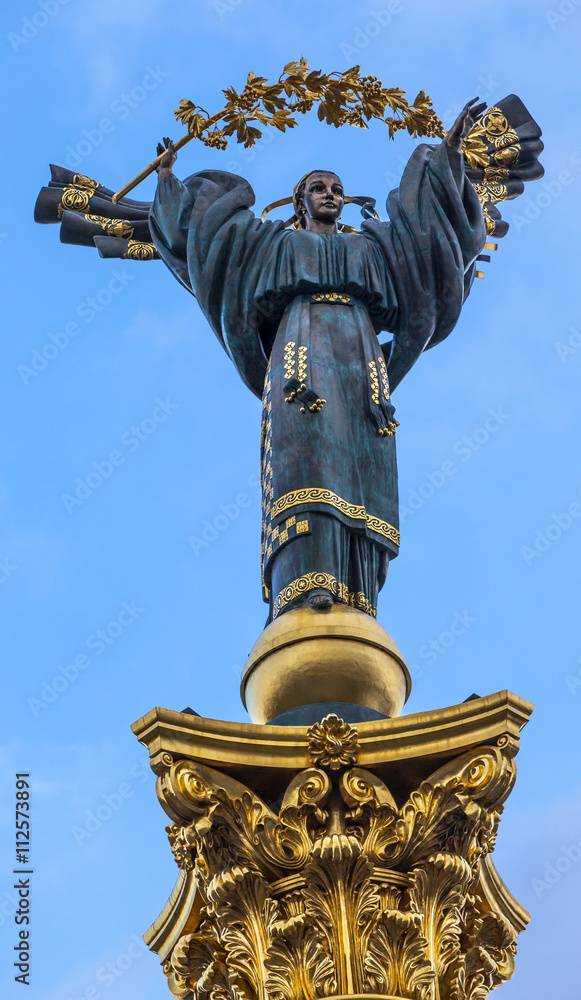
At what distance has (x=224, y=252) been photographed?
1194cm

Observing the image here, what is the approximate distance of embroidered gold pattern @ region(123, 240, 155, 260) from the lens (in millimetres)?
13344

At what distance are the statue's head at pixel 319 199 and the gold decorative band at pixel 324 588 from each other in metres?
3.43

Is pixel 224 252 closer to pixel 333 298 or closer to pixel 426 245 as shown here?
pixel 333 298

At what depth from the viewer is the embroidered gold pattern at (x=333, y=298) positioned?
1152 cm

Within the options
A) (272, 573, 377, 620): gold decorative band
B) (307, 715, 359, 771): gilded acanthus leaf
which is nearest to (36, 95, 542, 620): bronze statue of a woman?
(272, 573, 377, 620): gold decorative band

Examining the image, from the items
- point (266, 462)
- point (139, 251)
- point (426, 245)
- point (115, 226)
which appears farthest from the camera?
A: point (115, 226)

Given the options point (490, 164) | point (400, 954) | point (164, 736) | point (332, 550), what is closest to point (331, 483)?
point (332, 550)

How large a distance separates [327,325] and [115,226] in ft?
10.1

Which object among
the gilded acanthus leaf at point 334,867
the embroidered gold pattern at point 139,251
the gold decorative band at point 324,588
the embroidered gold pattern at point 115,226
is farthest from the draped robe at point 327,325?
the gilded acanthus leaf at point 334,867

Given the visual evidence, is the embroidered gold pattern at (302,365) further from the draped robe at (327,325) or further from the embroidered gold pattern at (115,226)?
the embroidered gold pattern at (115,226)

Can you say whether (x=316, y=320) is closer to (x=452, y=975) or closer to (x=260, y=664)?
(x=260, y=664)

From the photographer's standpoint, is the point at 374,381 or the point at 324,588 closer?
the point at 324,588

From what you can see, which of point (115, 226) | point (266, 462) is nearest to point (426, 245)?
point (266, 462)

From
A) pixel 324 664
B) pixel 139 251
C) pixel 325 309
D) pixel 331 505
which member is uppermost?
pixel 139 251
